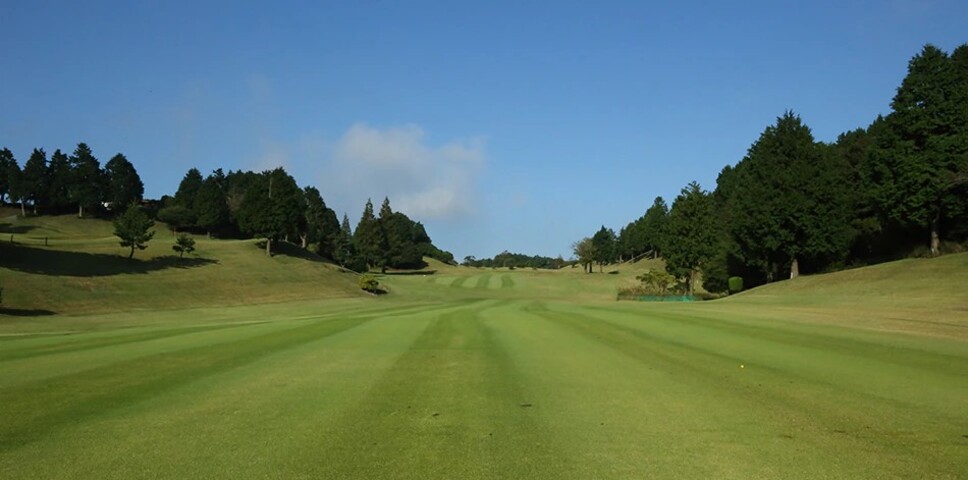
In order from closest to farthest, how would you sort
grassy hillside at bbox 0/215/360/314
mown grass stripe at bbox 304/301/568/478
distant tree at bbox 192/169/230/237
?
mown grass stripe at bbox 304/301/568/478, grassy hillside at bbox 0/215/360/314, distant tree at bbox 192/169/230/237

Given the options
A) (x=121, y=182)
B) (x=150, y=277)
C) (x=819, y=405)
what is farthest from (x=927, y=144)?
(x=121, y=182)

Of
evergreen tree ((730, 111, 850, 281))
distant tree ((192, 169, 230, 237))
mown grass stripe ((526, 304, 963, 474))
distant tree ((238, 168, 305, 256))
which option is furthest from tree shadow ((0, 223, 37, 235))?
mown grass stripe ((526, 304, 963, 474))

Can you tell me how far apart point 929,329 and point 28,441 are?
23311mm

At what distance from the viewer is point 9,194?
405ft

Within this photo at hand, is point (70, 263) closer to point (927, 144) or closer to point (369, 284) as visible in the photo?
point (369, 284)

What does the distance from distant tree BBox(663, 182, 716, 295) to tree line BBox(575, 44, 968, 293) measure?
11 centimetres

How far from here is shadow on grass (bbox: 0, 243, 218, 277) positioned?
58.2 meters

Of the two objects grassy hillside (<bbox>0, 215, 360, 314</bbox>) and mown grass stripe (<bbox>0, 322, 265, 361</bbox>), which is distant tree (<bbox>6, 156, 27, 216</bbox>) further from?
mown grass stripe (<bbox>0, 322, 265, 361</bbox>)

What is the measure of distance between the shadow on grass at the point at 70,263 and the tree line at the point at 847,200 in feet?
189

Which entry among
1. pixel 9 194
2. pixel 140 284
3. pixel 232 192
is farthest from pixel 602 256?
pixel 9 194

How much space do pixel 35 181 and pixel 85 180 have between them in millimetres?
8505

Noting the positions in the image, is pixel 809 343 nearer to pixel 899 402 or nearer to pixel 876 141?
pixel 899 402

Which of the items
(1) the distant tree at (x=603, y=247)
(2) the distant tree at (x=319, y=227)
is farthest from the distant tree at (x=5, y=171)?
(1) the distant tree at (x=603, y=247)

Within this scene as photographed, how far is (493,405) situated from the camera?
9.30 meters
